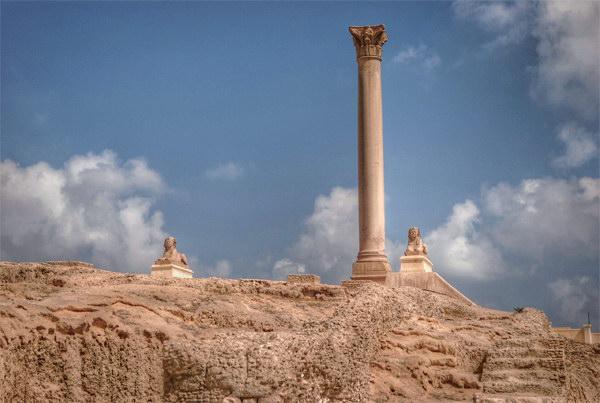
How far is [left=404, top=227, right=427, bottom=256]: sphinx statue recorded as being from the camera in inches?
977

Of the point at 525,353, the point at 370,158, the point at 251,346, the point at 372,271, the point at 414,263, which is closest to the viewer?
the point at 251,346

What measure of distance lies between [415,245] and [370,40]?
6420mm

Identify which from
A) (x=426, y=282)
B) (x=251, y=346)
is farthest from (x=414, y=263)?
(x=251, y=346)

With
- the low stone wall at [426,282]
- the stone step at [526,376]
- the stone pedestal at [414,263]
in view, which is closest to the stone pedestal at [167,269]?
the stone pedestal at [414,263]

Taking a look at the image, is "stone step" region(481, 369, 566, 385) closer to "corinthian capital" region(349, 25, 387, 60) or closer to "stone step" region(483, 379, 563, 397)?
"stone step" region(483, 379, 563, 397)

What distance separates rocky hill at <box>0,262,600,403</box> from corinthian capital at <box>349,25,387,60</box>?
9.27 metres

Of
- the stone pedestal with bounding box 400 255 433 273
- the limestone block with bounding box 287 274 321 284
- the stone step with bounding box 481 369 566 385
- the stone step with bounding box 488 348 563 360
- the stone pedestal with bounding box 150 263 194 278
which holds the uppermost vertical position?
the stone pedestal with bounding box 150 263 194 278

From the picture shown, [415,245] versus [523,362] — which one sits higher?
[415,245]

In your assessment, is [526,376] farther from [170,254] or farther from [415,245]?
[170,254]

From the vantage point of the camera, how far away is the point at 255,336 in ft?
35.9

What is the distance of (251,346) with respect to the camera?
34.8ft

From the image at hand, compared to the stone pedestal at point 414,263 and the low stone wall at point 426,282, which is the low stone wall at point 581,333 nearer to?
the stone pedestal at point 414,263

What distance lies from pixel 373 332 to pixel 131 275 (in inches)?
168

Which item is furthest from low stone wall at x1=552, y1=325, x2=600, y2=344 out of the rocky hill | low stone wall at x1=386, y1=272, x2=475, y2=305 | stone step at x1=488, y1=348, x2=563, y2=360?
stone step at x1=488, y1=348, x2=563, y2=360
